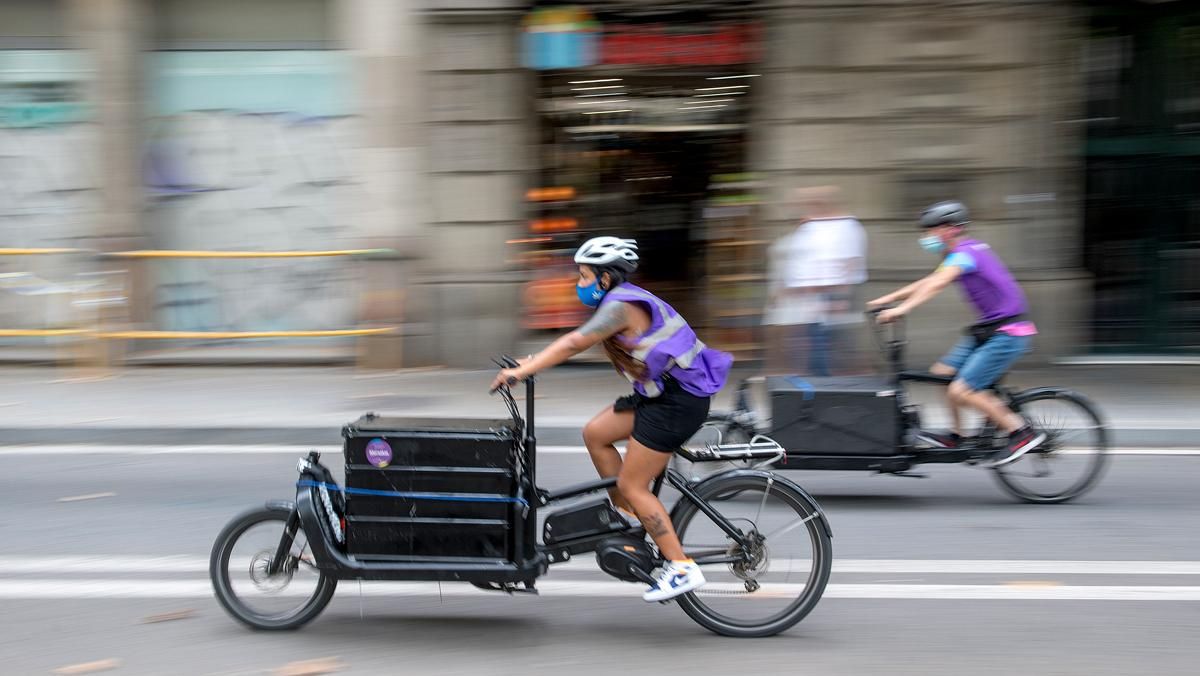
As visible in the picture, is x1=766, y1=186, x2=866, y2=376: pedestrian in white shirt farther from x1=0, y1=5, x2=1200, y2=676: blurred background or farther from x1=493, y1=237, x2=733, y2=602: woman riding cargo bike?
x1=493, y1=237, x2=733, y2=602: woman riding cargo bike

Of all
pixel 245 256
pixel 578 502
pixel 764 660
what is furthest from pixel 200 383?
pixel 764 660

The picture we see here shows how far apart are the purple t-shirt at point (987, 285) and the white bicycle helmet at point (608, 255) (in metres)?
2.86

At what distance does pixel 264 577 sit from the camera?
15.2ft

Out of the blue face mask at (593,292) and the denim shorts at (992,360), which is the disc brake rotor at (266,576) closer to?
the blue face mask at (593,292)

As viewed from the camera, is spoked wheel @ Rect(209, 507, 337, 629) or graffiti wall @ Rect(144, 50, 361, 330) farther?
graffiti wall @ Rect(144, 50, 361, 330)

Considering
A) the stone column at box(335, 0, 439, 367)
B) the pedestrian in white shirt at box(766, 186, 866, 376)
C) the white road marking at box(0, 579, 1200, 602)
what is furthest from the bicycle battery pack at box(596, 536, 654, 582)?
the stone column at box(335, 0, 439, 367)

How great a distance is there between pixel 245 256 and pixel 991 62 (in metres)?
7.25

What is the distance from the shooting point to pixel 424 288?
1105cm

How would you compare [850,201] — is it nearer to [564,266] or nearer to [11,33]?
[564,266]

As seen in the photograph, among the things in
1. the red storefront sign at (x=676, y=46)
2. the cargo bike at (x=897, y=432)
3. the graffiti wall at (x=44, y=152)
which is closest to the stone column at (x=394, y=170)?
the red storefront sign at (x=676, y=46)

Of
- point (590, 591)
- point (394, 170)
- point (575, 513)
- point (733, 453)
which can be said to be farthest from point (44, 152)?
point (733, 453)

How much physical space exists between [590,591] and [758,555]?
2.92ft

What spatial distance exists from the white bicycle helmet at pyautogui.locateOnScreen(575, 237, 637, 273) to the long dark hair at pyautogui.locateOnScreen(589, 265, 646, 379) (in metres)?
0.02

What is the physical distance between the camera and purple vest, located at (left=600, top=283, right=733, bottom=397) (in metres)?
4.40
